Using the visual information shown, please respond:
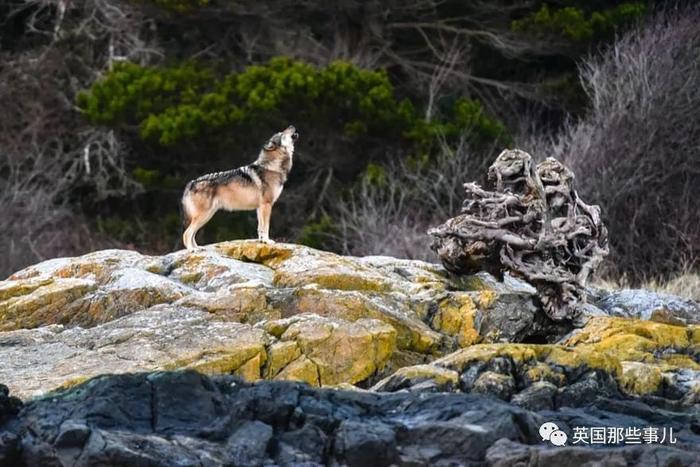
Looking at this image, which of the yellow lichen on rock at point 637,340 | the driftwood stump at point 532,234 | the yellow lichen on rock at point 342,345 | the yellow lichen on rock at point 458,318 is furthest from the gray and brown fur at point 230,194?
the yellow lichen on rock at point 637,340

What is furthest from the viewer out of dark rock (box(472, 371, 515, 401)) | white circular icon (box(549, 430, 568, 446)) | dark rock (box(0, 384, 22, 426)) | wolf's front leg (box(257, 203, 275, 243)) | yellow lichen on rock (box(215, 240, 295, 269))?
wolf's front leg (box(257, 203, 275, 243))

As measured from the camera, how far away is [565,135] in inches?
1234

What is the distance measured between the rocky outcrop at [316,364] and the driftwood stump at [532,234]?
233 millimetres

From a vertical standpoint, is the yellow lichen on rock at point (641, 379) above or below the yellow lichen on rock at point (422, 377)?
below

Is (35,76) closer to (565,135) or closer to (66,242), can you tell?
(66,242)

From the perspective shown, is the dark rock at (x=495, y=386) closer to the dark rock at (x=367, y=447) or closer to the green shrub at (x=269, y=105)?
the dark rock at (x=367, y=447)

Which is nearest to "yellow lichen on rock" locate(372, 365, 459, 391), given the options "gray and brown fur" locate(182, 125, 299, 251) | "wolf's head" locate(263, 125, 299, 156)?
"gray and brown fur" locate(182, 125, 299, 251)

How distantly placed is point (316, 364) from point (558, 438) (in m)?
2.61

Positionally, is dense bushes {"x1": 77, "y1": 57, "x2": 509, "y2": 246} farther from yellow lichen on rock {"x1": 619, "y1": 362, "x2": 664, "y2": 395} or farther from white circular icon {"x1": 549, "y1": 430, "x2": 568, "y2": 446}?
white circular icon {"x1": 549, "y1": 430, "x2": 568, "y2": 446}

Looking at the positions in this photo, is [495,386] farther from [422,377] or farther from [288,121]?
[288,121]

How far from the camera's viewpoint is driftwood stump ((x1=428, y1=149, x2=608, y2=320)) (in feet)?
55.9
